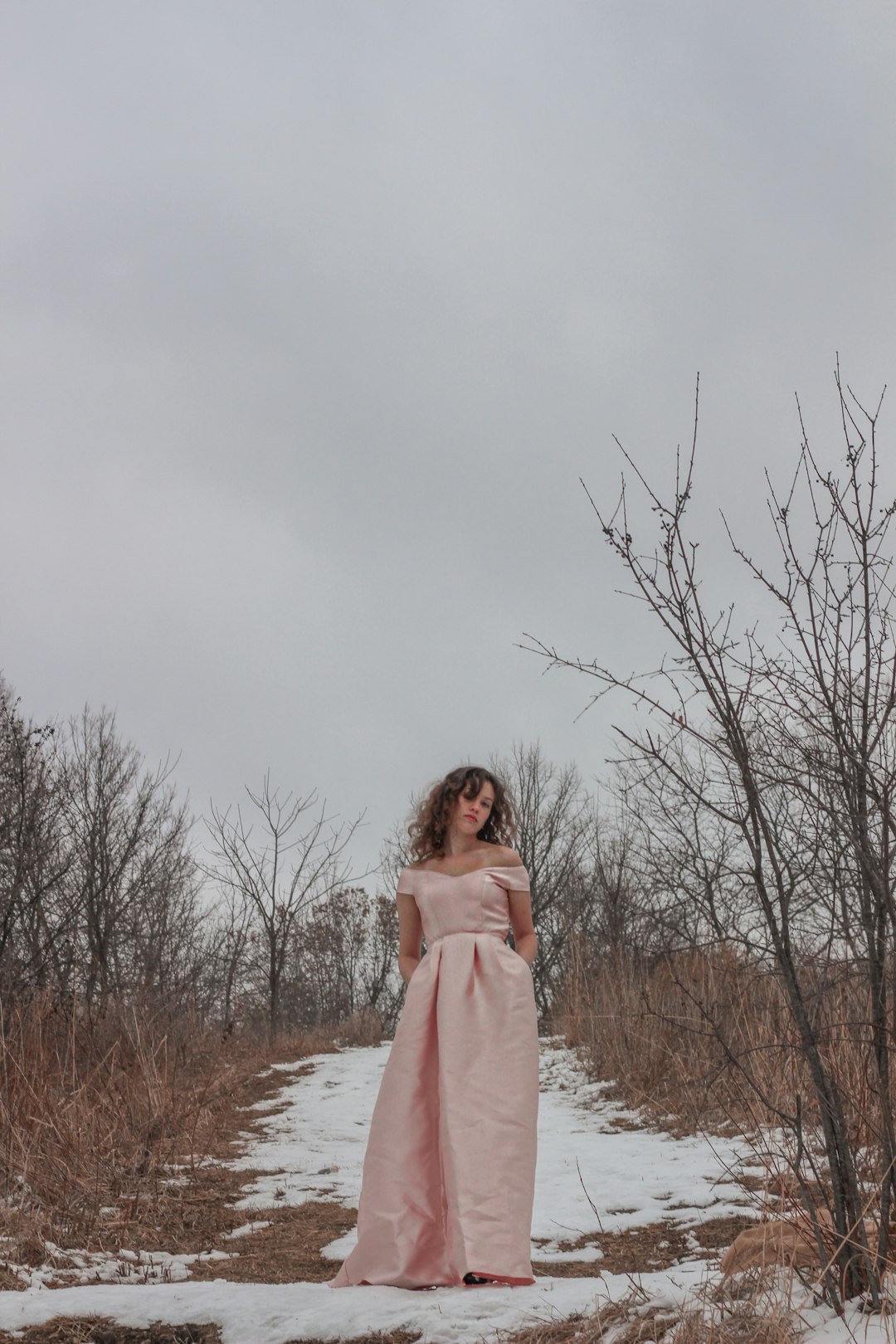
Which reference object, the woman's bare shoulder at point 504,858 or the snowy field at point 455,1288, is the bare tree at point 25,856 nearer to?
the snowy field at point 455,1288

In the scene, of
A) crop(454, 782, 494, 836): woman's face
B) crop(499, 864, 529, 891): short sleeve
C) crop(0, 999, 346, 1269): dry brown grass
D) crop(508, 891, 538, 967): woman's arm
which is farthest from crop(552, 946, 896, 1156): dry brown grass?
crop(0, 999, 346, 1269): dry brown grass

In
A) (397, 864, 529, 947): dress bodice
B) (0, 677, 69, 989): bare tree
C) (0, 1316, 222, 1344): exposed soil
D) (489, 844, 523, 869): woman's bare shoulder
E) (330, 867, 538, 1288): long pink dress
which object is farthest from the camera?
(0, 677, 69, 989): bare tree

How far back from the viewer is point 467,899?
3801mm

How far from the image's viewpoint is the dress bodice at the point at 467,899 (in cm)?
380

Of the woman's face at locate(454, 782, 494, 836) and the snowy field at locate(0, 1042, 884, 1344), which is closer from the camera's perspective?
the snowy field at locate(0, 1042, 884, 1344)

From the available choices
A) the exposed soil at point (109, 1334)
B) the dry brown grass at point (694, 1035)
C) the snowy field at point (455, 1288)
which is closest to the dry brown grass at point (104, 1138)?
the snowy field at point (455, 1288)

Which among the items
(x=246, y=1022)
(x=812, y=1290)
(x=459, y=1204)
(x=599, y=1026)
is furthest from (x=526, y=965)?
(x=246, y=1022)

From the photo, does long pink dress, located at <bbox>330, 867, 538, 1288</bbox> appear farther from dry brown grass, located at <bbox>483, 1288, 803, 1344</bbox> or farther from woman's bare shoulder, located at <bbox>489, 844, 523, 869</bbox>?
dry brown grass, located at <bbox>483, 1288, 803, 1344</bbox>

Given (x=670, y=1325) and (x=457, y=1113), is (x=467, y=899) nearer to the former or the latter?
(x=457, y=1113)

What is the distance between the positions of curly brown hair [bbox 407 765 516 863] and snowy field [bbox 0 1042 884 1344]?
1.22 m

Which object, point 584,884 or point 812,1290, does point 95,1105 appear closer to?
point 812,1290

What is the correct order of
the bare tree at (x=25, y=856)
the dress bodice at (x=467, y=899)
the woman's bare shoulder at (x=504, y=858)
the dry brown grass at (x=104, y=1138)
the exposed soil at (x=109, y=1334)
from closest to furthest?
the exposed soil at (x=109, y=1334)
the dress bodice at (x=467, y=899)
the woman's bare shoulder at (x=504, y=858)
the dry brown grass at (x=104, y=1138)
the bare tree at (x=25, y=856)

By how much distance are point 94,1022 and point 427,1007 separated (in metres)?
3.35

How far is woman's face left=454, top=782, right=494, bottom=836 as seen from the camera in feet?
12.9
